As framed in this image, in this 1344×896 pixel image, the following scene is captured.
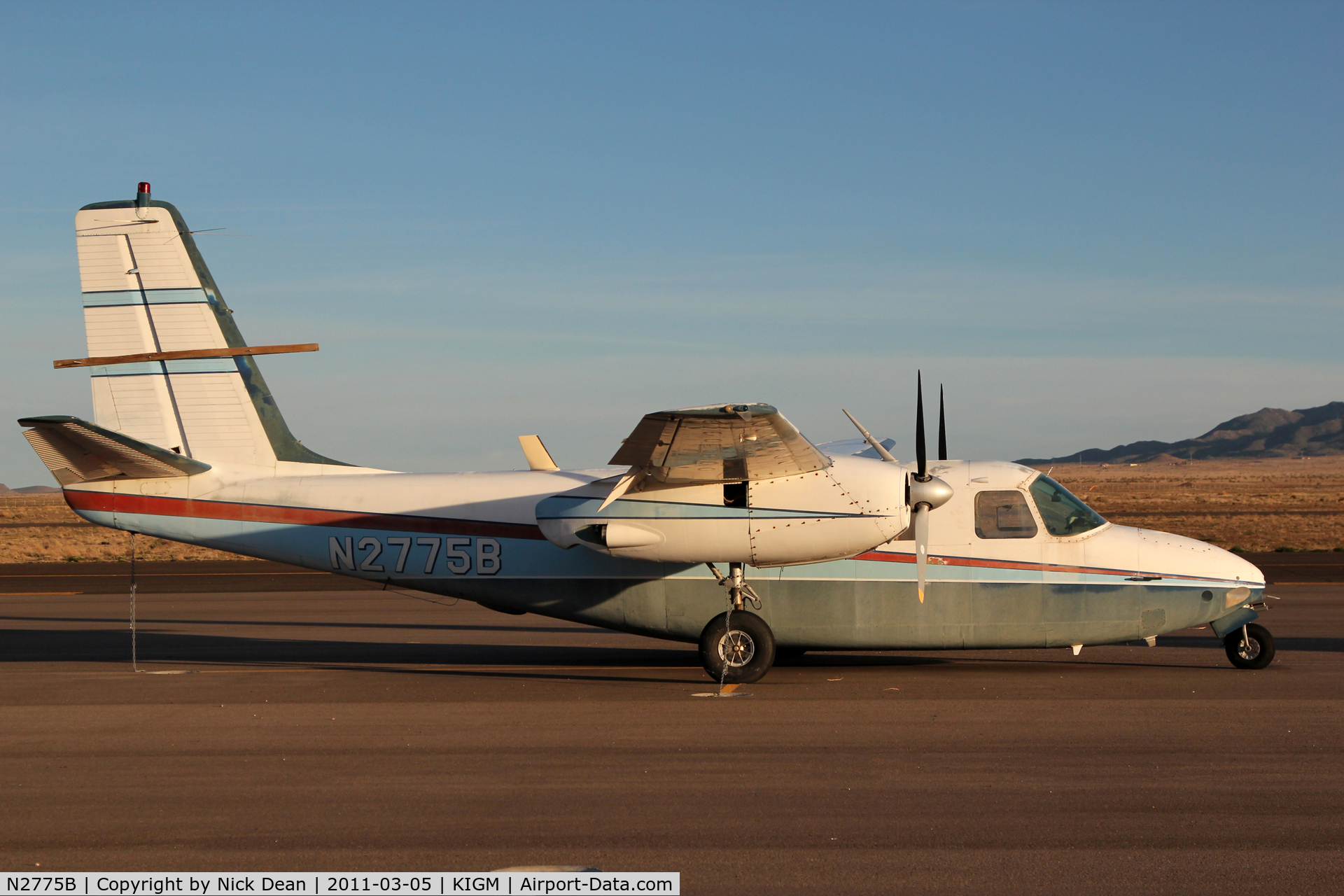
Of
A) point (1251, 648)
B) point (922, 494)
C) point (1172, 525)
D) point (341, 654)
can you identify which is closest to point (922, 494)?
point (922, 494)

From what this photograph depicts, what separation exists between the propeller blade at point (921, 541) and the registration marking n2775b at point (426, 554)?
4.87 m

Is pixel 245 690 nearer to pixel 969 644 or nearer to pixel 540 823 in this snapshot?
pixel 540 823

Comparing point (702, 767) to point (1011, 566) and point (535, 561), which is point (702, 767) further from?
point (1011, 566)

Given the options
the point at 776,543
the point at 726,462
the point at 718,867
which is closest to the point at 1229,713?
the point at 776,543

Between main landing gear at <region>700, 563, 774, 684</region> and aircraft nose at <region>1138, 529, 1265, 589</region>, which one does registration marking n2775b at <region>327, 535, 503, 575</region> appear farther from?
aircraft nose at <region>1138, 529, 1265, 589</region>

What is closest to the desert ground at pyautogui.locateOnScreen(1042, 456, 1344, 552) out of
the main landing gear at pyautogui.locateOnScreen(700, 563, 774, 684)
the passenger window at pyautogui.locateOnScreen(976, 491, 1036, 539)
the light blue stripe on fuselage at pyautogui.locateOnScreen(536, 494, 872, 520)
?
the passenger window at pyautogui.locateOnScreen(976, 491, 1036, 539)

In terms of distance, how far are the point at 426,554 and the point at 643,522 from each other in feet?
9.65

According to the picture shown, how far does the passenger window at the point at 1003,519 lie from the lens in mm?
12602

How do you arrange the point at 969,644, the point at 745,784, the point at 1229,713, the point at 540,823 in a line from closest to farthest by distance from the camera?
the point at 540,823, the point at 745,784, the point at 1229,713, the point at 969,644

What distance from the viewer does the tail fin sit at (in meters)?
13.4

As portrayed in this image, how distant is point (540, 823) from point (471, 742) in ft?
8.27

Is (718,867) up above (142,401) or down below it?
below

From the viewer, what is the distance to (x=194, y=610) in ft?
69.1

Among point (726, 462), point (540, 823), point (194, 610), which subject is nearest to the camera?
point (540, 823)
